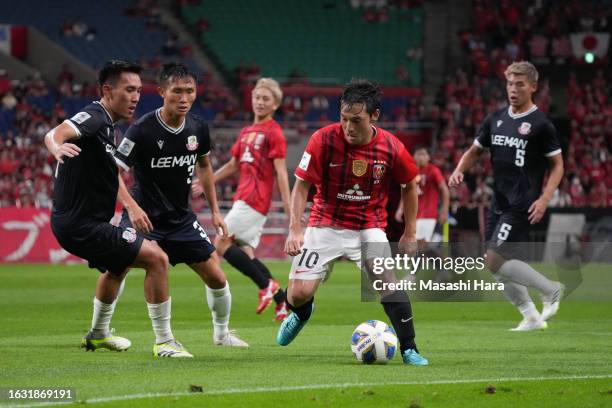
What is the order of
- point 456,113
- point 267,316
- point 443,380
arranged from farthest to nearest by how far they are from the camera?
point 456,113 < point 267,316 < point 443,380

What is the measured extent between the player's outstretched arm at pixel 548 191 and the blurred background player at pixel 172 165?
11.1 feet

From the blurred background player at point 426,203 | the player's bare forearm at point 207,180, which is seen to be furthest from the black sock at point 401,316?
the blurred background player at point 426,203

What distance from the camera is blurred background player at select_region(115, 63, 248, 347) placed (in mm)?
9227

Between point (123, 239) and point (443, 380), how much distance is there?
2.65 meters

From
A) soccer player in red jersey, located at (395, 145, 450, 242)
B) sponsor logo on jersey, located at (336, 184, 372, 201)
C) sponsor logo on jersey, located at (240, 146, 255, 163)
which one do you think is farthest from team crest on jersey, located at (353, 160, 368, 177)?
soccer player in red jersey, located at (395, 145, 450, 242)

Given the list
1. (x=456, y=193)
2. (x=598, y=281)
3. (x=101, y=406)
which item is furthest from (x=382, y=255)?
(x=456, y=193)

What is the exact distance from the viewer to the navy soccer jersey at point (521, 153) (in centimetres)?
1166

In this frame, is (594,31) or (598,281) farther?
(594,31)

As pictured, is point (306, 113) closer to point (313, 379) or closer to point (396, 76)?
point (396, 76)

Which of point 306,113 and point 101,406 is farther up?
point 306,113

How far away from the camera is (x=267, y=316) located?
44.9 feet

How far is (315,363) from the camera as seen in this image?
27.5 ft

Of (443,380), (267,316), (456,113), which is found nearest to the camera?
(443,380)

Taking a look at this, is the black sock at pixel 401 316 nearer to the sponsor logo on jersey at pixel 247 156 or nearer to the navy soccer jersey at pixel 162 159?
the navy soccer jersey at pixel 162 159
